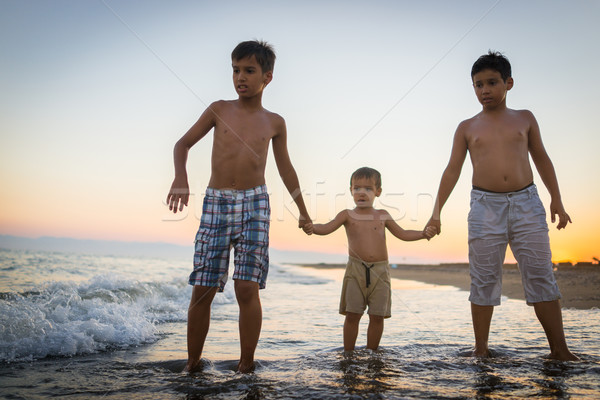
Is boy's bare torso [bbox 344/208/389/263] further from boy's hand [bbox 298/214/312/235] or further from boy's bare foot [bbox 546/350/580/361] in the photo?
boy's bare foot [bbox 546/350/580/361]

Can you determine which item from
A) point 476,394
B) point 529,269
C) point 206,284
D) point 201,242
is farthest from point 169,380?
point 529,269

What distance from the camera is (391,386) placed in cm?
254

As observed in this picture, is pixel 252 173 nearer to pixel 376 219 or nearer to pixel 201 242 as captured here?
pixel 201 242

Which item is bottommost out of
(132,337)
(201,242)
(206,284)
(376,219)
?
(132,337)

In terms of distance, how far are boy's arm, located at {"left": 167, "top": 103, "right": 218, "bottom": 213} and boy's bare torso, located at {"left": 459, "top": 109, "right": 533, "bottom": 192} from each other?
2.27m

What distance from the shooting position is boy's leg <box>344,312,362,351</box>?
395cm

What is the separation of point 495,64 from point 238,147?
91.4 inches

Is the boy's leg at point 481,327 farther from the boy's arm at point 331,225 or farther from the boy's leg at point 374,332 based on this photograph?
the boy's arm at point 331,225

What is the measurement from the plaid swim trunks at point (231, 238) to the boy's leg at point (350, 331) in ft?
3.80

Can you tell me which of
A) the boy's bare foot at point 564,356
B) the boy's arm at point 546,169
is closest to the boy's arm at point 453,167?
the boy's arm at point 546,169

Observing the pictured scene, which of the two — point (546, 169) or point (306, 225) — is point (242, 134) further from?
point (546, 169)

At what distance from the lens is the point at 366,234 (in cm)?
437

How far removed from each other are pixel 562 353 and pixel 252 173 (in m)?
2.73

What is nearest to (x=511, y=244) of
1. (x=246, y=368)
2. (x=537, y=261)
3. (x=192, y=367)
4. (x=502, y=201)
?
(x=537, y=261)
